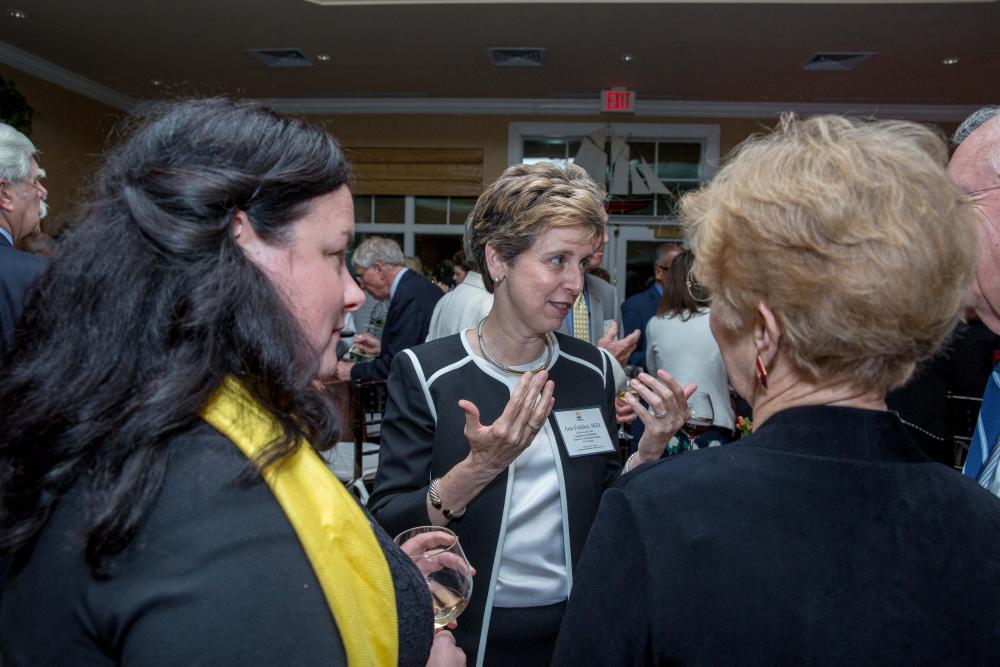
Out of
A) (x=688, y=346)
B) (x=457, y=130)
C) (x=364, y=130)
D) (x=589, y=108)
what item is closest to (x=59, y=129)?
(x=364, y=130)

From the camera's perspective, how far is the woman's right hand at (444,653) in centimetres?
95

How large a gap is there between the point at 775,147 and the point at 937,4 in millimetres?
6079

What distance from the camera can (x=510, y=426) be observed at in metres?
1.35

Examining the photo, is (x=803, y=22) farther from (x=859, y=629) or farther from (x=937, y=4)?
(x=859, y=629)

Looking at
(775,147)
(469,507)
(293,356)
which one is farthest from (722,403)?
(293,356)

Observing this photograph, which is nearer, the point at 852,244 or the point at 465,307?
the point at 852,244

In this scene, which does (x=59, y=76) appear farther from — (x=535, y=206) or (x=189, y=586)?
(x=189, y=586)

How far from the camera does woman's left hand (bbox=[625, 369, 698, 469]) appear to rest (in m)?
1.51

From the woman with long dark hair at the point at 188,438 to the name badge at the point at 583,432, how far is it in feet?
2.70

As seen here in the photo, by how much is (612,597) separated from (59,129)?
9379 mm

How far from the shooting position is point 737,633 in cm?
73

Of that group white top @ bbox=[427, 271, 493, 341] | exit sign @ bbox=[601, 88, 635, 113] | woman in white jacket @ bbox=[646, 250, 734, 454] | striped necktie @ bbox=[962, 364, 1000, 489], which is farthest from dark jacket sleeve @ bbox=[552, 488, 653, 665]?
exit sign @ bbox=[601, 88, 635, 113]

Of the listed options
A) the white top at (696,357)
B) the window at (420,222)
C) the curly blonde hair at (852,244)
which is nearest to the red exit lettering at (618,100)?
the window at (420,222)

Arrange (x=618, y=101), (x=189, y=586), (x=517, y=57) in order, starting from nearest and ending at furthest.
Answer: (x=189, y=586), (x=517, y=57), (x=618, y=101)
